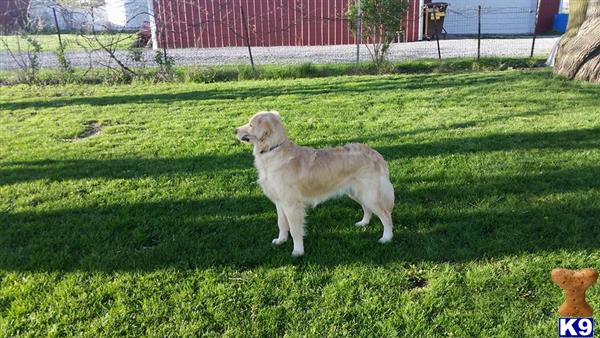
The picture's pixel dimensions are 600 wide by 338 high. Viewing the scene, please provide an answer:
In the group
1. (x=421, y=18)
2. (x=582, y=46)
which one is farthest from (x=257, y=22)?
(x=582, y=46)

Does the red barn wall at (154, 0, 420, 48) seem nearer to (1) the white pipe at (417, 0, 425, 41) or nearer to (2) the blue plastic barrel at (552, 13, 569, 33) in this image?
(1) the white pipe at (417, 0, 425, 41)

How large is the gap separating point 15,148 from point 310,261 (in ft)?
16.7

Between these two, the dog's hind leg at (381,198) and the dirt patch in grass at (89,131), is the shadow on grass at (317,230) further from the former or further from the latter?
the dirt patch in grass at (89,131)

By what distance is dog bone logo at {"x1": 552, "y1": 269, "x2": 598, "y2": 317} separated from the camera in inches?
63.4

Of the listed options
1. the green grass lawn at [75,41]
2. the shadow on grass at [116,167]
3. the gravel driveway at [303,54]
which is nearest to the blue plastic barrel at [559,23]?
the gravel driveway at [303,54]

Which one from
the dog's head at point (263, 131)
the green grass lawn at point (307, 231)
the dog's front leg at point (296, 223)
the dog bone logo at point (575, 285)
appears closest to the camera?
the dog bone logo at point (575, 285)

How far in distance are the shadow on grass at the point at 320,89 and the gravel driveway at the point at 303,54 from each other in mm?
2929

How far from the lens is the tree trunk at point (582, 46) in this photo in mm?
9250

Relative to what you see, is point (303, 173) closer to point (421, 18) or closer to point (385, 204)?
point (385, 204)

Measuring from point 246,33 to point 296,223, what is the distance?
1174cm

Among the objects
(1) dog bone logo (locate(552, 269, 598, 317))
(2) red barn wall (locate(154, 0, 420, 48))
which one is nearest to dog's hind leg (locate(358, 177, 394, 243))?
(1) dog bone logo (locate(552, 269, 598, 317))

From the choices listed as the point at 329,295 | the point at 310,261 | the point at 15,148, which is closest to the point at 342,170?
the point at 310,261

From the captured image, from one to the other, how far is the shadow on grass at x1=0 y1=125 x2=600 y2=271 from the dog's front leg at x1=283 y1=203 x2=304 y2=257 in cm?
10

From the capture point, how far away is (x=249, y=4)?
18.4 meters
